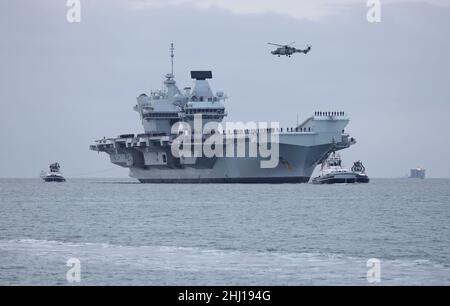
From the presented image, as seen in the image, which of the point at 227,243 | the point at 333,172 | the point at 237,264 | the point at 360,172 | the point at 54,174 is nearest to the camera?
the point at 237,264

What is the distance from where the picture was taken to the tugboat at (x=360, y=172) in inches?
4646

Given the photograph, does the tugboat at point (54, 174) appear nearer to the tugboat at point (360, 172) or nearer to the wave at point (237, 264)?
the tugboat at point (360, 172)

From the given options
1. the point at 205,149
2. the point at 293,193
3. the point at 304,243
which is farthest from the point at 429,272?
the point at 205,149

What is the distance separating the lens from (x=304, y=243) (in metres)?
41.7

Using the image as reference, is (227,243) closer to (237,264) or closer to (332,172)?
(237,264)

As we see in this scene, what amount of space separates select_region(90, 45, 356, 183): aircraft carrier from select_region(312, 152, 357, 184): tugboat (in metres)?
5.42

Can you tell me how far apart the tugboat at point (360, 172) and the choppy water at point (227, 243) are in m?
47.4

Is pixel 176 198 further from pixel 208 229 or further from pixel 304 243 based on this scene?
pixel 304 243

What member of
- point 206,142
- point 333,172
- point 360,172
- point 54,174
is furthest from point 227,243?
point 54,174

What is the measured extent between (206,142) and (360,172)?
85.9ft

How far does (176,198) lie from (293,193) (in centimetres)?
1144

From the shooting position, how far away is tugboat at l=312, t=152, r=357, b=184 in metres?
110

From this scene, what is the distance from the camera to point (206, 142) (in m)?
102

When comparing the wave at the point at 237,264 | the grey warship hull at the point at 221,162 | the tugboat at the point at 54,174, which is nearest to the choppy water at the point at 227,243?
the wave at the point at 237,264
